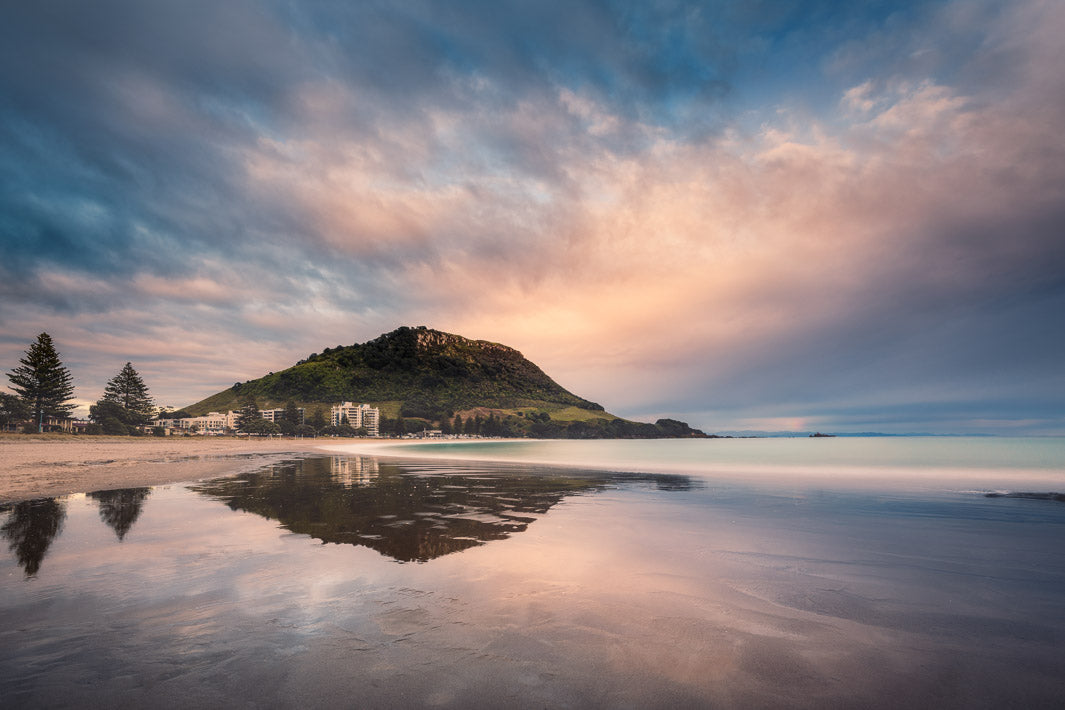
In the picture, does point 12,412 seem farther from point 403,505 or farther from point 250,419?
point 403,505

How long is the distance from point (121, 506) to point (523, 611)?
17.2 meters

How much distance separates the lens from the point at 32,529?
12.4 m

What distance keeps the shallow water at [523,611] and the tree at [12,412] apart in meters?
128

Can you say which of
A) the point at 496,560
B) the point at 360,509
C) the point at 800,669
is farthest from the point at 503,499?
the point at 800,669

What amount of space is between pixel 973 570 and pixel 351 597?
12.7m

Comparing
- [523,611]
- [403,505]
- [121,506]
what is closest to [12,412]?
[121,506]

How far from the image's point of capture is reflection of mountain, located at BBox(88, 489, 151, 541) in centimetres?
1336

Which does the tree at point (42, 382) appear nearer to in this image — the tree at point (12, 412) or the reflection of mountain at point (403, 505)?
the tree at point (12, 412)

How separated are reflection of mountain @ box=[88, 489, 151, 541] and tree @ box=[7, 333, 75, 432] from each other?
12046cm

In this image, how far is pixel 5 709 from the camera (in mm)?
4461

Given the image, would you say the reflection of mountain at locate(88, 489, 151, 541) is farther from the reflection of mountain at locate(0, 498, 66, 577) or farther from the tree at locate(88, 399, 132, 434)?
the tree at locate(88, 399, 132, 434)

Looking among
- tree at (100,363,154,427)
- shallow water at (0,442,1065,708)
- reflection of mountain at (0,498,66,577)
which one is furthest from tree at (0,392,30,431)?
shallow water at (0,442,1065,708)

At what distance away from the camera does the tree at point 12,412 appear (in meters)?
101

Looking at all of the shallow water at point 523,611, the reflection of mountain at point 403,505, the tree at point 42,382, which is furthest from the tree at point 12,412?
the shallow water at point 523,611
